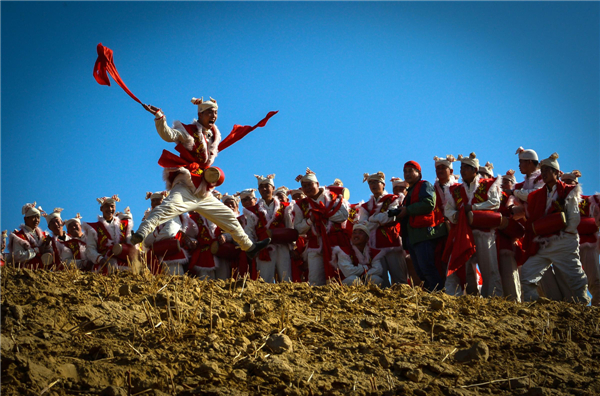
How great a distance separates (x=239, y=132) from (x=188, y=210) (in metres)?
1.28

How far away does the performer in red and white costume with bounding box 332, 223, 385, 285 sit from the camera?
9461 mm

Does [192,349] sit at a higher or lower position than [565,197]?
lower

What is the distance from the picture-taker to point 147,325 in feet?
14.5

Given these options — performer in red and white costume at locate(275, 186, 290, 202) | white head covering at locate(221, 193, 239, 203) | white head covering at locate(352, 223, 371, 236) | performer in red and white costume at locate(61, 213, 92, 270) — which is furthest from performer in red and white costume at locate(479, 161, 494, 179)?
performer in red and white costume at locate(61, 213, 92, 270)

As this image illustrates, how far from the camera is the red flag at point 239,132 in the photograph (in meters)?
7.88

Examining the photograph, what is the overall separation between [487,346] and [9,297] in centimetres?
360

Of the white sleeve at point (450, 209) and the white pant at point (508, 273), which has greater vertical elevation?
the white sleeve at point (450, 209)

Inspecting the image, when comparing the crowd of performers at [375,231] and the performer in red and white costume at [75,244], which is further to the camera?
the performer in red and white costume at [75,244]

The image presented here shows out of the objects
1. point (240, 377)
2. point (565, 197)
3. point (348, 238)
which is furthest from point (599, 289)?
point (240, 377)

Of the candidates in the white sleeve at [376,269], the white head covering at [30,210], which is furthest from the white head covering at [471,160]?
the white head covering at [30,210]

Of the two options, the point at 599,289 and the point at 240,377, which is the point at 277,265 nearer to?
the point at 599,289

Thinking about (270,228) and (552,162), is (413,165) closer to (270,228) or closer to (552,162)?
(552,162)

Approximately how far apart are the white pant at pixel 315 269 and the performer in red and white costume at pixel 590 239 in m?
3.90

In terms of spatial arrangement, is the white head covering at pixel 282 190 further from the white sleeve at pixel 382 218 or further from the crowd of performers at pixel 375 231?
the white sleeve at pixel 382 218
